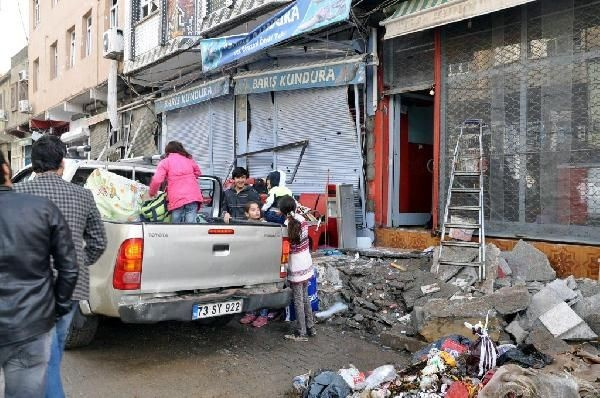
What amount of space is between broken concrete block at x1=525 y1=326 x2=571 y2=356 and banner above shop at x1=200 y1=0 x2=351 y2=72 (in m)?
5.18

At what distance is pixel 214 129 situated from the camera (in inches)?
516

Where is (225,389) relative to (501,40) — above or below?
→ below

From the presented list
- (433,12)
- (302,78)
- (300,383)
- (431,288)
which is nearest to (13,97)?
(302,78)

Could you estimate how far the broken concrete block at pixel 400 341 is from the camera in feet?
16.8

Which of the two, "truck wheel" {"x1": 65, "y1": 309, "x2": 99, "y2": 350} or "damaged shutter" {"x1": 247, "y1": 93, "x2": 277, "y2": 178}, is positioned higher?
"damaged shutter" {"x1": 247, "y1": 93, "x2": 277, "y2": 178}

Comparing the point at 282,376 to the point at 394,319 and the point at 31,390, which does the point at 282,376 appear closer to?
the point at 394,319

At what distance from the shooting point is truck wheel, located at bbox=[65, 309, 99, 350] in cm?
473

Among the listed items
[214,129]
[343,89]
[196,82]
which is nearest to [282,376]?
[343,89]

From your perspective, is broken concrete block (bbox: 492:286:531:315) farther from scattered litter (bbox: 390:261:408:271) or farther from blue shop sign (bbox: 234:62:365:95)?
blue shop sign (bbox: 234:62:365:95)

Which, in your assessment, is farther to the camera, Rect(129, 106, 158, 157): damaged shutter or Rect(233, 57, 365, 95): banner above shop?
Rect(129, 106, 158, 157): damaged shutter

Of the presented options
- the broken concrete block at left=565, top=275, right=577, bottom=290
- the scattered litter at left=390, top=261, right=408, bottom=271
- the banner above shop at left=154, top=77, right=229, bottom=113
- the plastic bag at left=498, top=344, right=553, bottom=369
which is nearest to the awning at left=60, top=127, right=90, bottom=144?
the banner above shop at left=154, top=77, right=229, bottom=113

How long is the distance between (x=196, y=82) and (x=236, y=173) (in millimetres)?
7463

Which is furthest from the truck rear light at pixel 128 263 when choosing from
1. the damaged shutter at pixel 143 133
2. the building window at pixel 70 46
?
the building window at pixel 70 46

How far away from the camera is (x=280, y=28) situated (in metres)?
8.93
